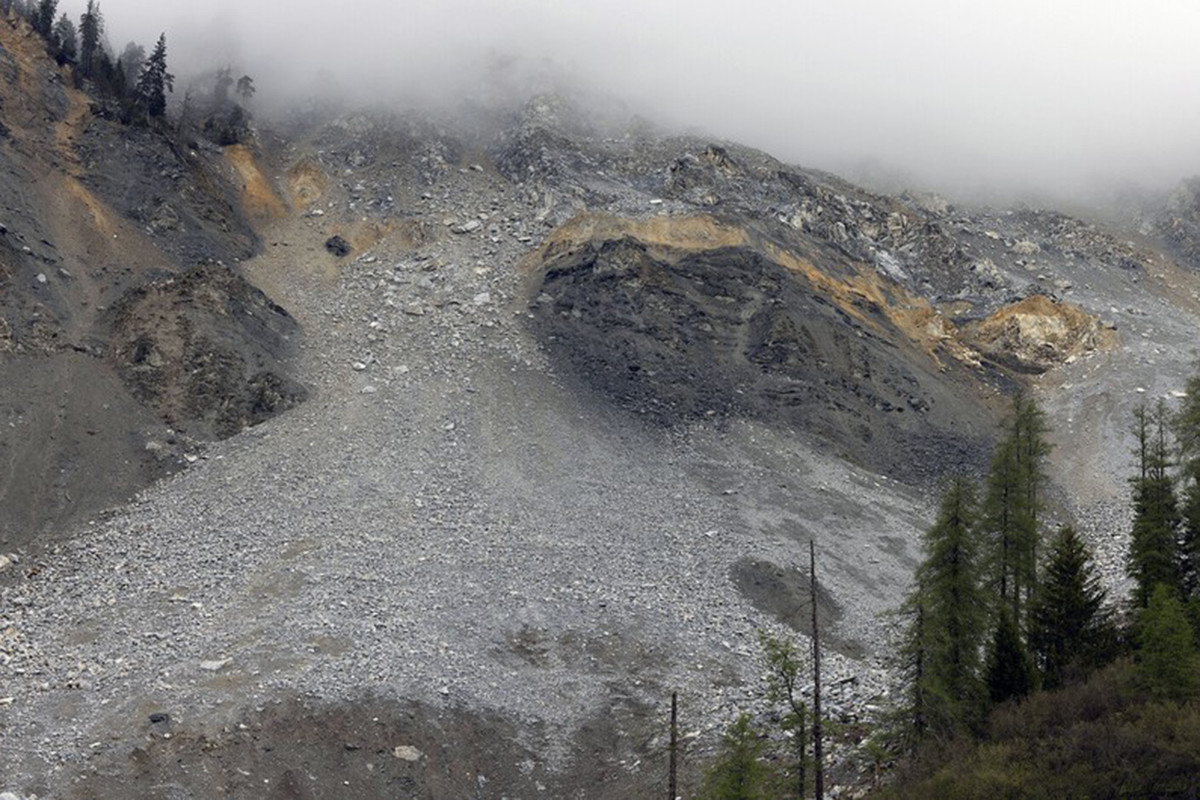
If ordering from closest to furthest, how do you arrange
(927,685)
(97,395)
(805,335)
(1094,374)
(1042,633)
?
1. (927,685)
2. (1042,633)
3. (97,395)
4. (805,335)
5. (1094,374)

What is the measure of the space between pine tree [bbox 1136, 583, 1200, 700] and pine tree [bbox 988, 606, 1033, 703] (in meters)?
2.72

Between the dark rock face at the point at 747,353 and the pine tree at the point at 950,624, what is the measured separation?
1073 inches

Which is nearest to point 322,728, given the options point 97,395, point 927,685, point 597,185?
point 927,685

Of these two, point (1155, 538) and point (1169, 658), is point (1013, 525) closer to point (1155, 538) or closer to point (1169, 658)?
point (1155, 538)

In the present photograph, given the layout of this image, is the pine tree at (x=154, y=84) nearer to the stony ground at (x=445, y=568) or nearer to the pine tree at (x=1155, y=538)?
the stony ground at (x=445, y=568)

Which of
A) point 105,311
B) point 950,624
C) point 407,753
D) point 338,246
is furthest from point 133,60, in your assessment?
point 950,624

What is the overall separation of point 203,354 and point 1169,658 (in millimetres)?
44244

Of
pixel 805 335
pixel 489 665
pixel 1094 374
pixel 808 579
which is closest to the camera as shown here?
pixel 489 665

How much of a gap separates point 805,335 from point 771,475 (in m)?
13.7

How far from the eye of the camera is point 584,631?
35.8 m

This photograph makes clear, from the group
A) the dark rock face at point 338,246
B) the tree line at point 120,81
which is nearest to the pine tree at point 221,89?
the tree line at point 120,81

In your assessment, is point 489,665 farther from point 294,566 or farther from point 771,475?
point 771,475

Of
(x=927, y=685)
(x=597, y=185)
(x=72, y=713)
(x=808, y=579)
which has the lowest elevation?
(x=72, y=713)

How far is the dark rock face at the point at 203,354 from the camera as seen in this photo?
48469 mm
